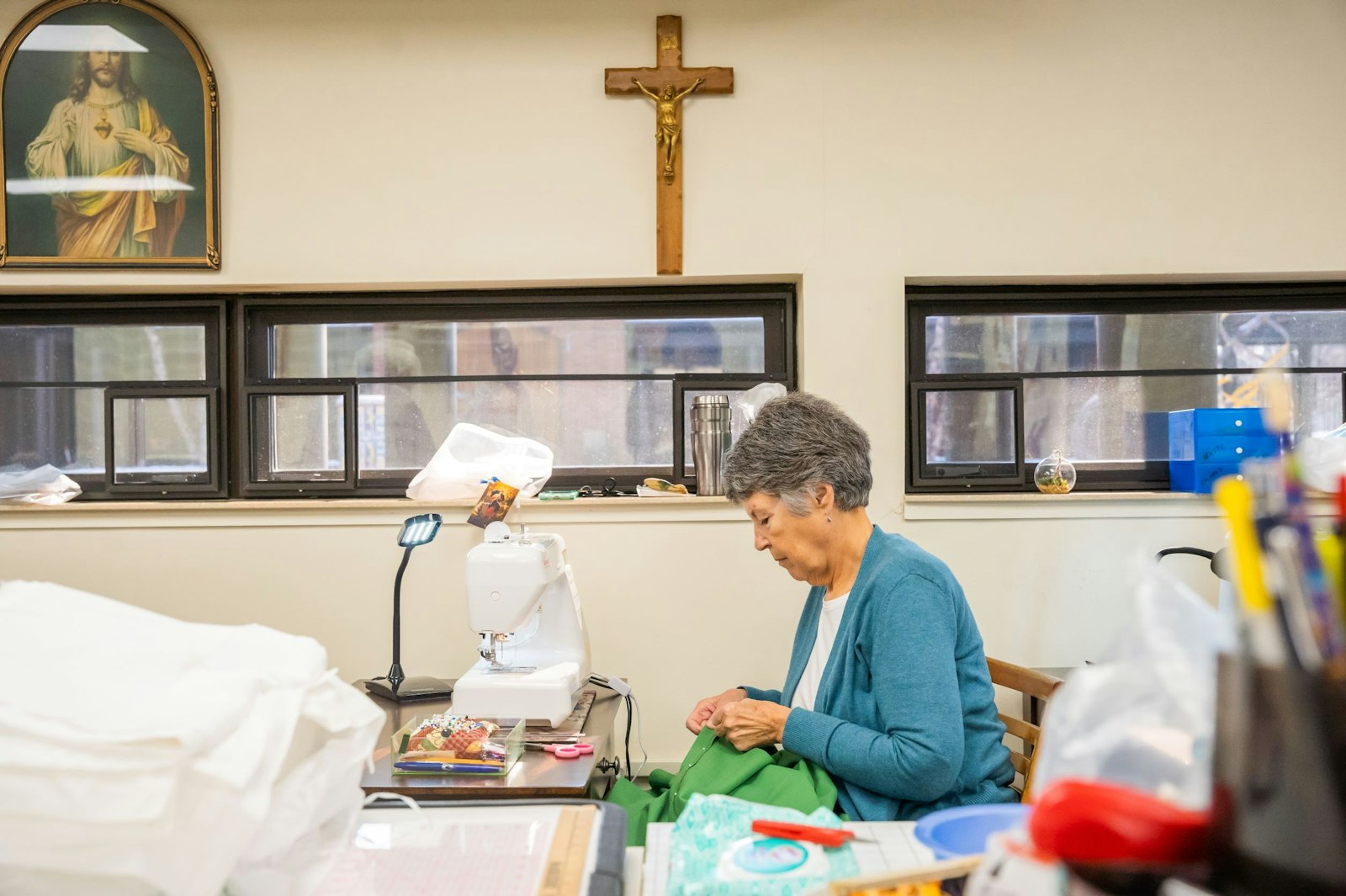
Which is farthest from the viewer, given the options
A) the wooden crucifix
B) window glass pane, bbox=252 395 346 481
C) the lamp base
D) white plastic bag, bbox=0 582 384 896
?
window glass pane, bbox=252 395 346 481

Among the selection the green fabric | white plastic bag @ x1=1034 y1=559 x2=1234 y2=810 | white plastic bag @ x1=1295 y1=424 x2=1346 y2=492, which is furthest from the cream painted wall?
white plastic bag @ x1=1034 y1=559 x2=1234 y2=810

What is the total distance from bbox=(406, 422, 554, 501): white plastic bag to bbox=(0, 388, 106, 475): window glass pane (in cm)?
116

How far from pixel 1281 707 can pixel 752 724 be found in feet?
3.94

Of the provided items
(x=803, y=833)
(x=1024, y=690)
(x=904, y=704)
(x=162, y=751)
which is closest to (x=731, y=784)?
(x=904, y=704)

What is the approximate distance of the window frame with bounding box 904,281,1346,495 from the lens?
9.41 ft

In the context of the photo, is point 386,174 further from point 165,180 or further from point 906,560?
point 906,560

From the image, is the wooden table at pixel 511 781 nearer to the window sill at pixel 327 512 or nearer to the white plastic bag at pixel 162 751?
the white plastic bag at pixel 162 751

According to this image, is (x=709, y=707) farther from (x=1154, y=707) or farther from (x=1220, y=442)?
(x=1220, y=442)

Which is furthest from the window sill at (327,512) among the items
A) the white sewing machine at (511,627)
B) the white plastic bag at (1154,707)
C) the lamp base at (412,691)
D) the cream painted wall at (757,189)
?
the white plastic bag at (1154,707)

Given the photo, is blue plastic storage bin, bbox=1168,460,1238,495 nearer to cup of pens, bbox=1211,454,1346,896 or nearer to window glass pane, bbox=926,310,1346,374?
window glass pane, bbox=926,310,1346,374

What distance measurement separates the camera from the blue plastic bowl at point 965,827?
980 millimetres

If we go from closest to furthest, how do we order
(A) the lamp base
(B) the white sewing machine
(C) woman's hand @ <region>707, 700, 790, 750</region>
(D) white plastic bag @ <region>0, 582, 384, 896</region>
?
(D) white plastic bag @ <region>0, 582, 384, 896</region> < (C) woman's hand @ <region>707, 700, 790, 750</region> < (B) the white sewing machine < (A) the lamp base

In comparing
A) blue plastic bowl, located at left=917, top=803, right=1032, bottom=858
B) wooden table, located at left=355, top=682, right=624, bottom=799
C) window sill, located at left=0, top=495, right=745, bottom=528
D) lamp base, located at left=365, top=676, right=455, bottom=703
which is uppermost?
window sill, located at left=0, top=495, right=745, bottom=528

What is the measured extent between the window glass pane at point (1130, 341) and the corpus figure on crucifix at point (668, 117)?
1002 millimetres
